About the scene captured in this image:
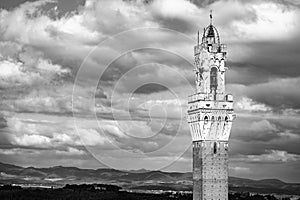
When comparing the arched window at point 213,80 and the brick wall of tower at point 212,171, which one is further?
the arched window at point 213,80

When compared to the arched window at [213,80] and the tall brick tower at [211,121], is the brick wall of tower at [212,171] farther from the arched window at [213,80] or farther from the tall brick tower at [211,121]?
the arched window at [213,80]

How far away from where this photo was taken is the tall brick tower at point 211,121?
69.4 m

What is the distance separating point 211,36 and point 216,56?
Answer: 9.10 feet

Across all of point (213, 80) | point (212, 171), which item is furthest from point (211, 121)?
point (212, 171)

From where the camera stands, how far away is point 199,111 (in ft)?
229

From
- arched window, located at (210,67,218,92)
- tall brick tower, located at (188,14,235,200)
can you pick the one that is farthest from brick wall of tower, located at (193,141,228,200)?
arched window, located at (210,67,218,92)

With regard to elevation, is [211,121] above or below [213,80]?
below

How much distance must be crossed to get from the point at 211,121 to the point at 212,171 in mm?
6100

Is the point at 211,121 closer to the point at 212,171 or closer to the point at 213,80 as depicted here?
the point at 213,80

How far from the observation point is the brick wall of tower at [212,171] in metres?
69.2

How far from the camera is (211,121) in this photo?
2741 inches

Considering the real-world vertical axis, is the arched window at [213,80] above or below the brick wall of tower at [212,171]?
above

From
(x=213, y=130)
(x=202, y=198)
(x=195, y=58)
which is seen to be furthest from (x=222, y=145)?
(x=195, y=58)

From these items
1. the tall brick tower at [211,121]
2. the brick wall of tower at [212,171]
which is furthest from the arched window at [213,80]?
the brick wall of tower at [212,171]
